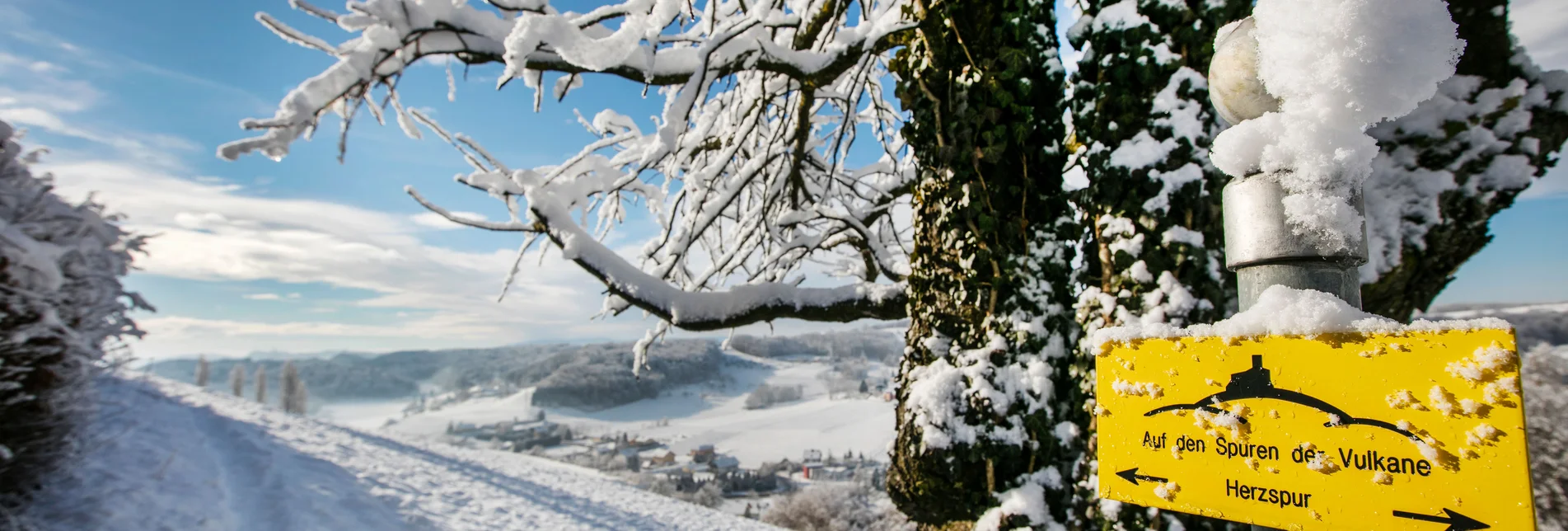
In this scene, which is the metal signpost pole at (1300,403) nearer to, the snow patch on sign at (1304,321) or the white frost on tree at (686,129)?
the snow patch on sign at (1304,321)

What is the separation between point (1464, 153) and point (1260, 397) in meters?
2.00

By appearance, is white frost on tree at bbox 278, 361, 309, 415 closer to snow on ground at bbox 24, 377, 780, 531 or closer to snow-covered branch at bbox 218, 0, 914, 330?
snow on ground at bbox 24, 377, 780, 531

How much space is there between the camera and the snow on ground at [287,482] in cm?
405

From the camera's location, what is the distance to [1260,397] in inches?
36.9

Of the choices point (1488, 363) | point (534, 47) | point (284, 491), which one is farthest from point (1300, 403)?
point (284, 491)

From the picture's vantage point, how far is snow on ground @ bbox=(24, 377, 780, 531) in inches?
160

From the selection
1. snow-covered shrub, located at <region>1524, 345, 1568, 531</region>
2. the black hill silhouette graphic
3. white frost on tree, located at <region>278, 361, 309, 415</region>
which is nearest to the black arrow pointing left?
the black hill silhouette graphic

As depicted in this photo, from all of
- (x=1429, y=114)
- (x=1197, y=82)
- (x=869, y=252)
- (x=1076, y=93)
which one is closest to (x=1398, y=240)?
(x=1429, y=114)

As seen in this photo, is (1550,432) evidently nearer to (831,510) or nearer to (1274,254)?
(1274,254)

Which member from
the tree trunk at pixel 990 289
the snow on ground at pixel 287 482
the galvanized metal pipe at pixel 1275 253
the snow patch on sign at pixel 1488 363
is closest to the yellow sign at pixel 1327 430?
the snow patch on sign at pixel 1488 363

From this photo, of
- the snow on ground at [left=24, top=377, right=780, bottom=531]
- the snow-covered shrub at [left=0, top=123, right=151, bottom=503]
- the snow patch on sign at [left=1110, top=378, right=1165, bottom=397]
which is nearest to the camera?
the snow patch on sign at [left=1110, top=378, right=1165, bottom=397]

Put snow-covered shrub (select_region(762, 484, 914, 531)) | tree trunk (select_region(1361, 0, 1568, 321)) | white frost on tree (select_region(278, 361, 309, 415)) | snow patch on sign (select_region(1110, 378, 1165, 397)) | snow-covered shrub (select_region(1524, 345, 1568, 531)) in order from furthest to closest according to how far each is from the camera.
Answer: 1. white frost on tree (select_region(278, 361, 309, 415))
2. snow-covered shrub (select_region(762, 484, 914, 531))
3. snow-covered shrub (select_region(1524, 345, 1568, 531))
4. tree trunk (select_region(1361, 0, 1568, 321))
5. snow patch on sign (select_region(1110, 378, 1165, 397))

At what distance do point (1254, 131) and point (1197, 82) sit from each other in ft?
4.77

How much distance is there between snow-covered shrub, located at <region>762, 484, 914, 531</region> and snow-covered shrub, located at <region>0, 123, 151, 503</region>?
606 inches
